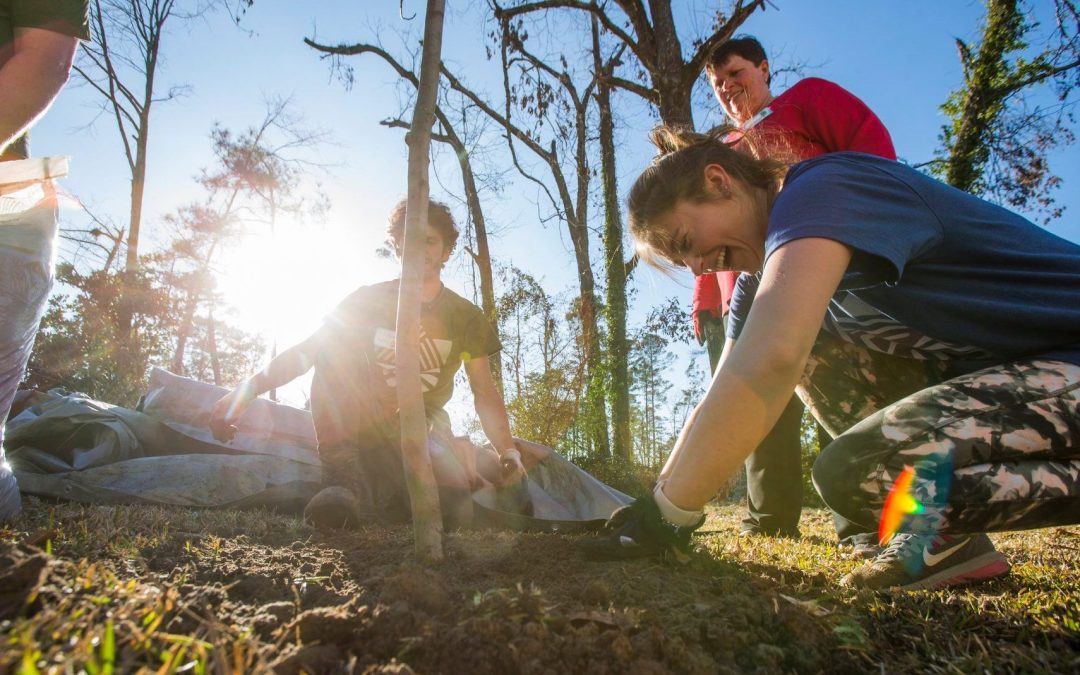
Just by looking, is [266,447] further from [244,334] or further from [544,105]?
[244,334]

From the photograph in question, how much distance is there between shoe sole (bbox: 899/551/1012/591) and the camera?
1.48m

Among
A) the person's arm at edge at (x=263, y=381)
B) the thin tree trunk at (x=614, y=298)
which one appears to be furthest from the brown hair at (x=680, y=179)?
the thin tree trunk at (x=614, y=298)

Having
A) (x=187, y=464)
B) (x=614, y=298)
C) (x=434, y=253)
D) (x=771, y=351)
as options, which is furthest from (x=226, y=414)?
(x=614, y=298)

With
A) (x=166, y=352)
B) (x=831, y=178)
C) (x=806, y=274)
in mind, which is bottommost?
(x=806, y=274)

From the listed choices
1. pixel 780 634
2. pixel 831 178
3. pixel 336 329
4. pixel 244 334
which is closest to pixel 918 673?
pixel 780 634

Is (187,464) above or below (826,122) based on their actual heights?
below

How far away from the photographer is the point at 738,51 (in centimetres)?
288

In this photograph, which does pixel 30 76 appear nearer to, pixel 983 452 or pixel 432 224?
pixel 432 224

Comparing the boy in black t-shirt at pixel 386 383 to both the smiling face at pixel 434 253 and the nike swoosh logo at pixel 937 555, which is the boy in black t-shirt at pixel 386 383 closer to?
the smiling face at pixel 434 253

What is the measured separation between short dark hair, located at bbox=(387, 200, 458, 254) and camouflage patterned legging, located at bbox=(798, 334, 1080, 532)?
216 centimetres

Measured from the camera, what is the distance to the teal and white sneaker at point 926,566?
1488 mm

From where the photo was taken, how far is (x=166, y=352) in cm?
1299

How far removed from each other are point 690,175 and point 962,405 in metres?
0.89

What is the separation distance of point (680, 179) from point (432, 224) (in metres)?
1.58
